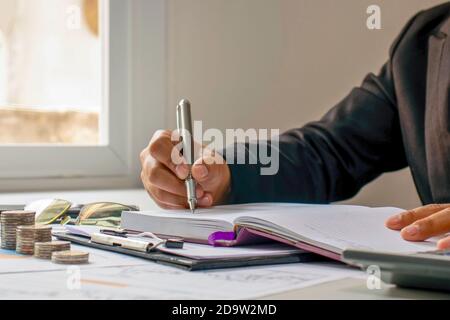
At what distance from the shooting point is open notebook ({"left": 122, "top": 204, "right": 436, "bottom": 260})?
74cm

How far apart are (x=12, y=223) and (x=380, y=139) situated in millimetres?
826

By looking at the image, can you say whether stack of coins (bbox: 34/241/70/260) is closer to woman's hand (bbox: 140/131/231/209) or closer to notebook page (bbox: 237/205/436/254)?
notebook page (bbox: 237/205/436/254)

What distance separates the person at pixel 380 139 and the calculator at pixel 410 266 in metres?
0.52

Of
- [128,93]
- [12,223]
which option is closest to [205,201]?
[12,223]

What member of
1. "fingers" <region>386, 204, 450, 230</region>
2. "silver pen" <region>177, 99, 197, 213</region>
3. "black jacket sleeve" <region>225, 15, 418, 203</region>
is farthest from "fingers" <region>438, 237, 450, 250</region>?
"black jacket sleeve" <region>225, 15, 418, 203</region>

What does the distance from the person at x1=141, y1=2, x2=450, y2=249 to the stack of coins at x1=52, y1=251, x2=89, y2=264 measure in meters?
0.37

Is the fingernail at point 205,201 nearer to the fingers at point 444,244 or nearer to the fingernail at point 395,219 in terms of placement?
the fingernail at point 395,219

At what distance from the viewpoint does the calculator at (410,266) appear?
22.8 inches

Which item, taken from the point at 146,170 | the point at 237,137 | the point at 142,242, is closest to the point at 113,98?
the point at 237,137

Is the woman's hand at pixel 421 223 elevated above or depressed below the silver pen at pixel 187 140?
below

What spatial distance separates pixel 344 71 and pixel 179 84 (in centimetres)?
39

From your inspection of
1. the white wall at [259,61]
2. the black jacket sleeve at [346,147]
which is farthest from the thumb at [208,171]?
the white wall at [259,61]
